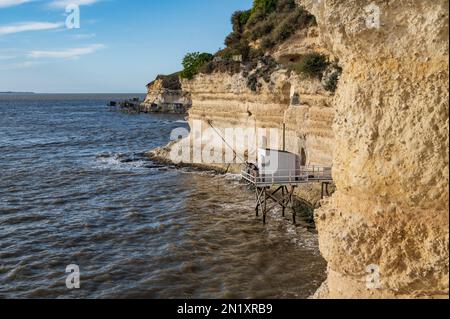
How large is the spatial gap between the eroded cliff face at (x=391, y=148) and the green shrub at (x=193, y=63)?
3105cm

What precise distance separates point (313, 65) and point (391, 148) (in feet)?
58.5

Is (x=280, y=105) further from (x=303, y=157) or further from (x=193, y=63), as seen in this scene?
(x=193, y=63)

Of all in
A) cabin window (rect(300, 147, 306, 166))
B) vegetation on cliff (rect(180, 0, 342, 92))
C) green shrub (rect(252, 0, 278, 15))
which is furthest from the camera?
green shrub (rect(252, 0, 278, 15))

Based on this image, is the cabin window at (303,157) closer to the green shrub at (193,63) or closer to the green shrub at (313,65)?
the green shrub at (313,65)

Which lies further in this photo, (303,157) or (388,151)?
(303,157)

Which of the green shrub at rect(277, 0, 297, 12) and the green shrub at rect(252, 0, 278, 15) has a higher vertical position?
the green shrub at rect(252, 0, 278, 15)

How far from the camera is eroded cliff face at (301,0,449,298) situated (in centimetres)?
799

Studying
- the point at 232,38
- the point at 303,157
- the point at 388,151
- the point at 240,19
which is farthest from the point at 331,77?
the point at 240,19

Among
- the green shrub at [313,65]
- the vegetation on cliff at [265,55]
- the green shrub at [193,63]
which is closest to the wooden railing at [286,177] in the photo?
the vegetation on cliff at [265,55]

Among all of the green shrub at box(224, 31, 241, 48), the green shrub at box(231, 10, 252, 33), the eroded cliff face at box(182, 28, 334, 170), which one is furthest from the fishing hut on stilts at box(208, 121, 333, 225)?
the green shrub at box(231, 10, 252, 33)

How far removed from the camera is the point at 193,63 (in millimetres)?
43094

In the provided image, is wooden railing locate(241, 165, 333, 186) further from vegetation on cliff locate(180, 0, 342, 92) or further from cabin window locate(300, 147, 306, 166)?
vegetation on cliff locate(180, 0, 342, 92)

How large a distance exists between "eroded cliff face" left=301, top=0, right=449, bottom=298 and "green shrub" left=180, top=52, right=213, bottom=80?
31.0 m
